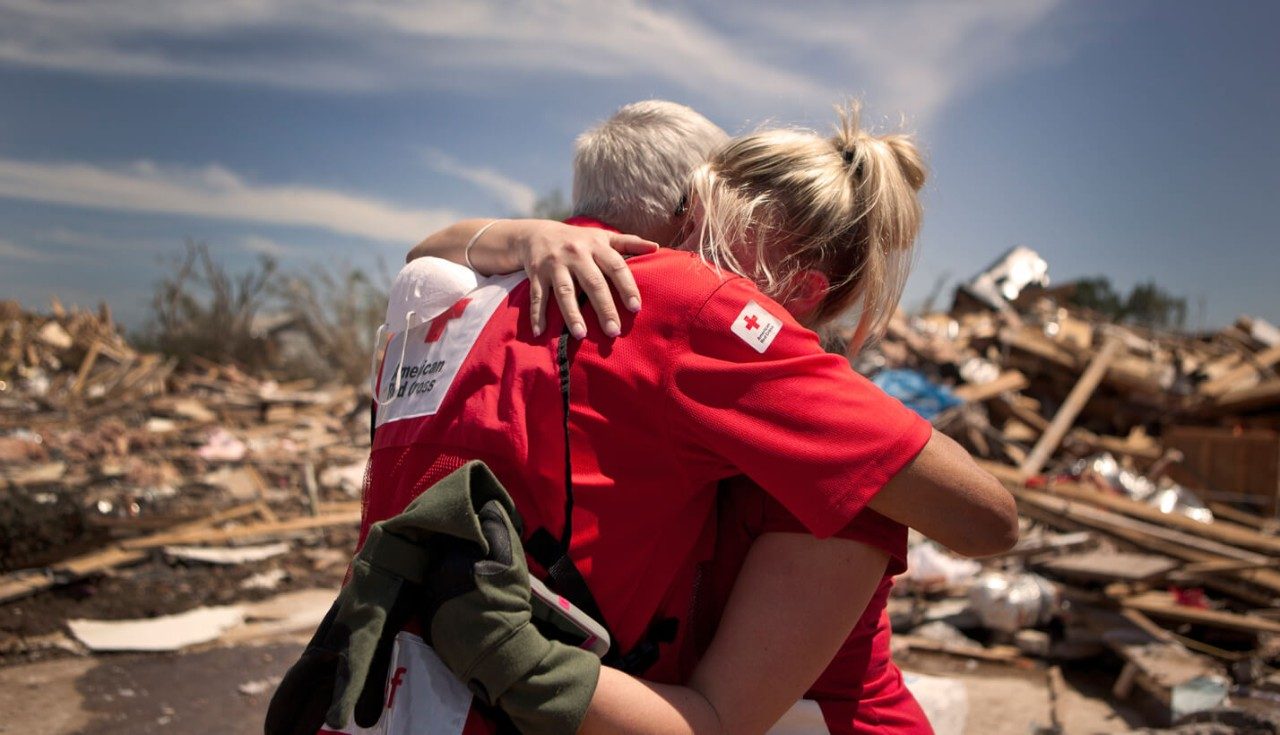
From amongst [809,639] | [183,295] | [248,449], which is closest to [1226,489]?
[809,639]

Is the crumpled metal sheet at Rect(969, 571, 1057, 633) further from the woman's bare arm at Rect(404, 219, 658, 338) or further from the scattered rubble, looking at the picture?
the woman's bare arm at Rect(404, 219, 658, 338)

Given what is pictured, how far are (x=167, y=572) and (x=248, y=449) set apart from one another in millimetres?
4642

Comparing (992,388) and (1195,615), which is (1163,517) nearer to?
(1195,615)

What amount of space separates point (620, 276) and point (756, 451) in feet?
1.13

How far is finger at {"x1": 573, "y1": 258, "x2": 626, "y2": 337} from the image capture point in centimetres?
131

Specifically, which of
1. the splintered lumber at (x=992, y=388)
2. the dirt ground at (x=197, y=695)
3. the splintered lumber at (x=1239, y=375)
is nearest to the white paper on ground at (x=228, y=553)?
the dirt ground at (x=197, y=695)

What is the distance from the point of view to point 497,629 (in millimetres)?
1126

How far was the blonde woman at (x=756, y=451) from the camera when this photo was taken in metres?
1.24

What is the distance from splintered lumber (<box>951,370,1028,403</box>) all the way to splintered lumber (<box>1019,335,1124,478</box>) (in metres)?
0.59

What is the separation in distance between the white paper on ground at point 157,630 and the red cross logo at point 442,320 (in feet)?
13.6

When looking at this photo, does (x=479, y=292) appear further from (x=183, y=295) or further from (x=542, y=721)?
(x=183, y=295)

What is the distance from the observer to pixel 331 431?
12.1 metres

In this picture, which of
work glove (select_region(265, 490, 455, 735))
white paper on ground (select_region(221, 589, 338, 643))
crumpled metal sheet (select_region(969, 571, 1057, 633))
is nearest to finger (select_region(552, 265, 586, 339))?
work glove (select_region(265, 490, 455, 735))

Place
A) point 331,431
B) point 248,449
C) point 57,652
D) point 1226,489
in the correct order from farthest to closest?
point 331,431
point 248,449
point 1226,489
point 57,652
